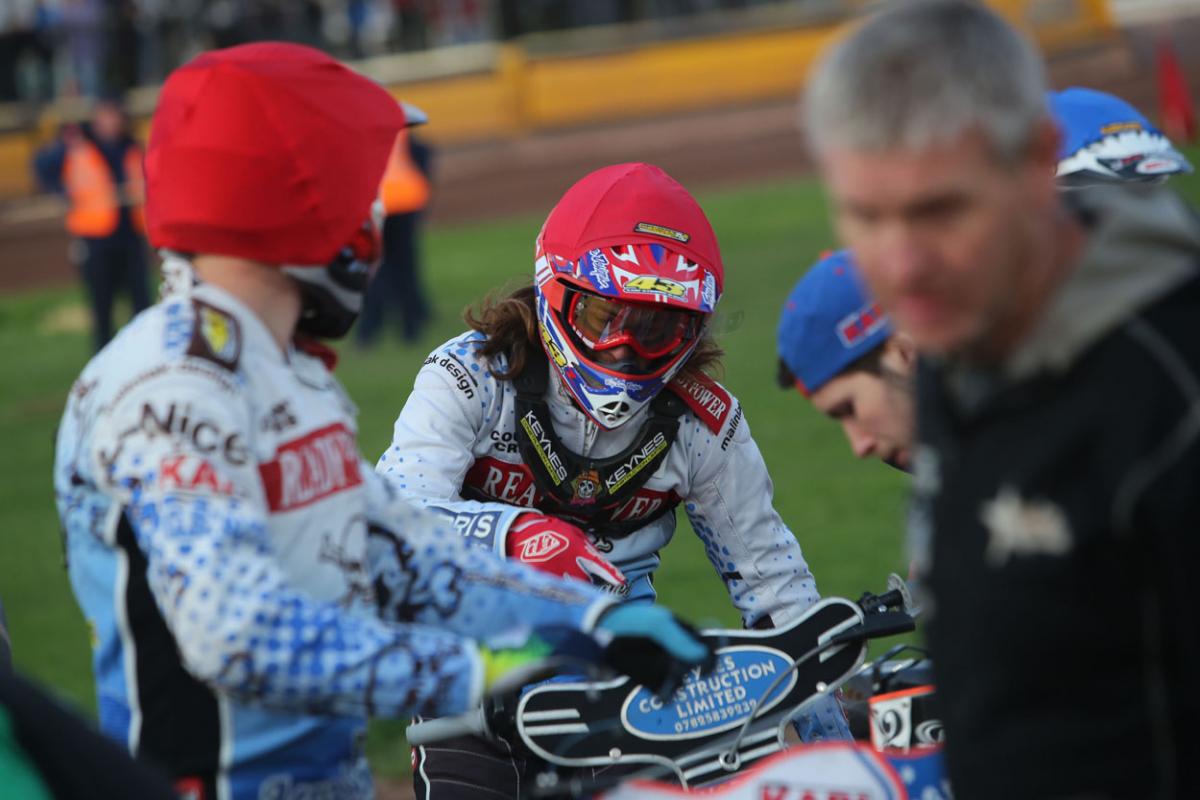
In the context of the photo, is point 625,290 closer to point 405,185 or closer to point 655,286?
point 655,286

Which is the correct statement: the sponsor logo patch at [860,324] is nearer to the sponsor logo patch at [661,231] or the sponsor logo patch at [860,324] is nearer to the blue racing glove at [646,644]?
the blue racing glove at [646,644]

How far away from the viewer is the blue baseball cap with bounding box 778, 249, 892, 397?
Answer: 342 centimetres

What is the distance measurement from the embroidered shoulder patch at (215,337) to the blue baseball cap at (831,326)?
3.62 ft

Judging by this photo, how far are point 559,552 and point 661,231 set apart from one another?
1018 millimetres

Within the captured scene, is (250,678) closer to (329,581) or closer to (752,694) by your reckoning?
(329,581)

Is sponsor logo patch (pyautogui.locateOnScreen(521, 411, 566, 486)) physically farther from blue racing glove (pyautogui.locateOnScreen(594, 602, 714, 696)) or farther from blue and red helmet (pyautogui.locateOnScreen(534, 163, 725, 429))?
blue racing glove (pyautogui.locateOnScreen(594, 602, 714, 696))

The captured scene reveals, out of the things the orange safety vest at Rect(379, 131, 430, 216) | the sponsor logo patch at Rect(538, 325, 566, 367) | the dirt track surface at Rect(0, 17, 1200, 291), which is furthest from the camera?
the dirt track surface at Rect(0, 17, 1200, 291)

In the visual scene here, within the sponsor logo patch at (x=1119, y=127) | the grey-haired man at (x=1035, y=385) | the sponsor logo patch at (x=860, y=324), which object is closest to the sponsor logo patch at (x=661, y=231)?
the sponsor logo patch at (x=860, y=324)

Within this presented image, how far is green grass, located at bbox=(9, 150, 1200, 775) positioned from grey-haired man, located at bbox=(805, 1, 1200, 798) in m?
2.90

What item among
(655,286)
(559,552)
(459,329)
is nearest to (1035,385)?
(559,552)

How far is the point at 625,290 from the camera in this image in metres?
4.62

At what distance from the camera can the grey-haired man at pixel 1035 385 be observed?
224cm

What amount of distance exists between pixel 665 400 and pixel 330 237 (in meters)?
1.97

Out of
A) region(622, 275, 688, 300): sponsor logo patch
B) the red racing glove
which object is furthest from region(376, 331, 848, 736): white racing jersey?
the red racing glove
